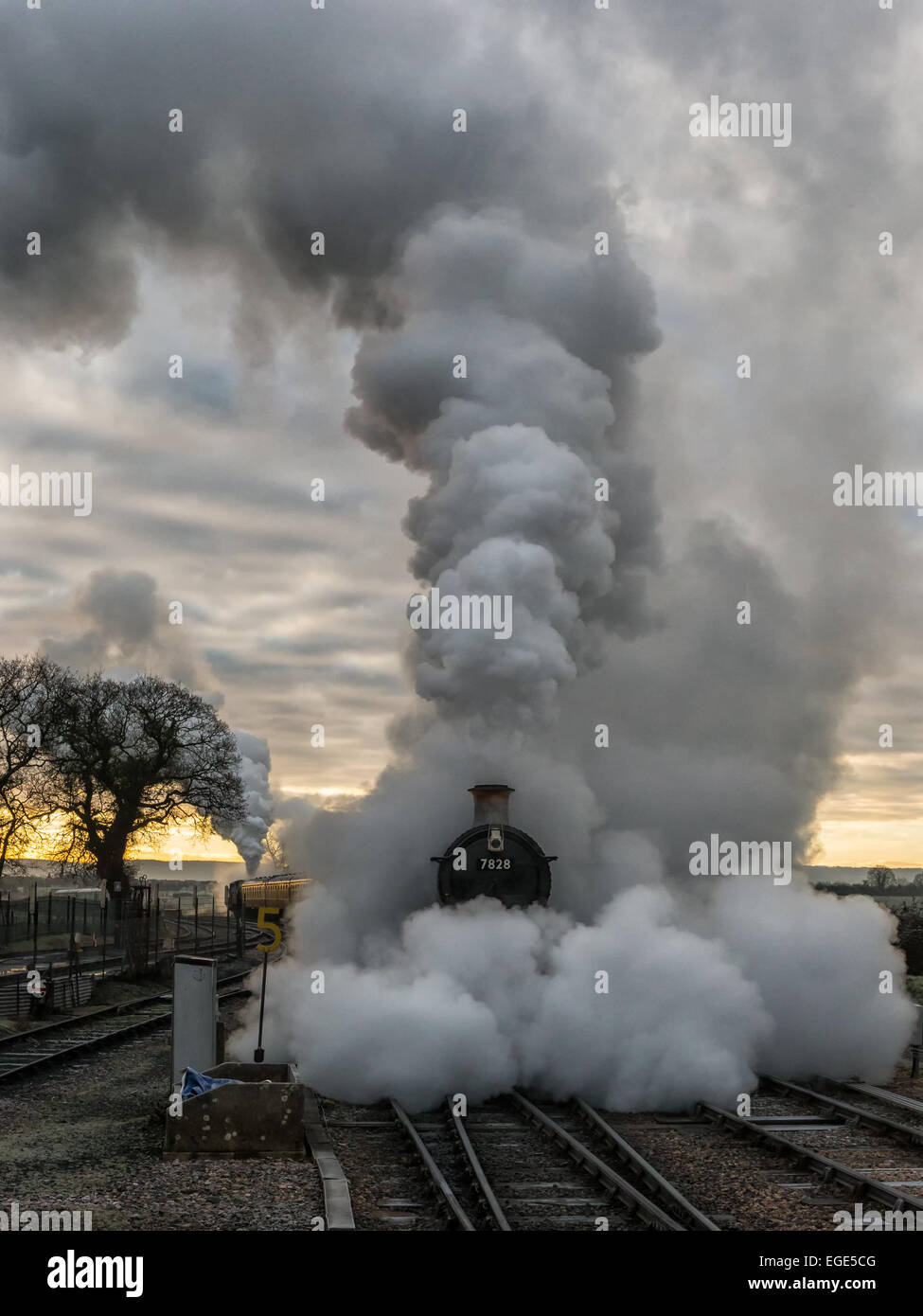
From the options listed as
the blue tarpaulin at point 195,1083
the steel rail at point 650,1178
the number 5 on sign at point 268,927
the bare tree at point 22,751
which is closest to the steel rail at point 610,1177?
the steel rail at point 650,1178

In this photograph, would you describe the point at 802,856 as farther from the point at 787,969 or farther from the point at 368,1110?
the point at 368,1110

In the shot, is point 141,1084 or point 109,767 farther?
point 109,767

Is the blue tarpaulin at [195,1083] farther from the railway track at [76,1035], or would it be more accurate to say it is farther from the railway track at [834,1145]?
the railway track at [834,1145]

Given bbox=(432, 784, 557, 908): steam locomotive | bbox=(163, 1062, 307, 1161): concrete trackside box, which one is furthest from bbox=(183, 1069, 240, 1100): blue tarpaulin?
bbox=(432, 784, 557, 908): steam locomotive

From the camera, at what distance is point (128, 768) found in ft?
163

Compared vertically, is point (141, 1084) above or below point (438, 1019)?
below

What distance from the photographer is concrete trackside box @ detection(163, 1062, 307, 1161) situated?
1277 cm

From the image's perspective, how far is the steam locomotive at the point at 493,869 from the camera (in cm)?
2073

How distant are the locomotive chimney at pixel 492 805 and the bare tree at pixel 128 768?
31.3 m

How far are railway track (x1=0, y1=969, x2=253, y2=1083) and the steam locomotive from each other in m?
7.25

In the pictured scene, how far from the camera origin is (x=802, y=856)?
3953cm
